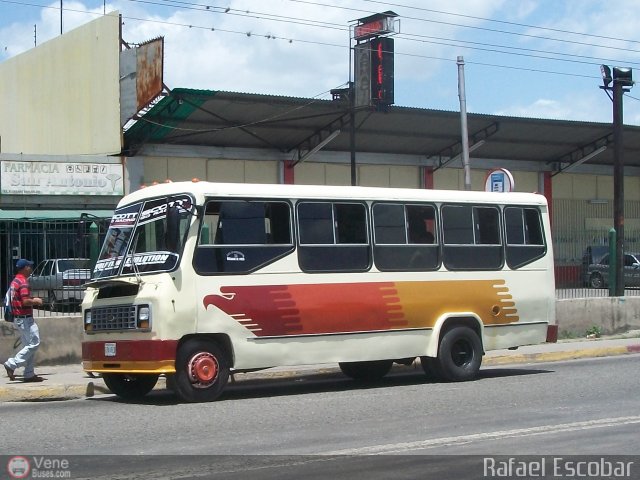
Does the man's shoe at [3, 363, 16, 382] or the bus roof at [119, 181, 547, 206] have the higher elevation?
the bus roof at [119, 181, 547, 206]

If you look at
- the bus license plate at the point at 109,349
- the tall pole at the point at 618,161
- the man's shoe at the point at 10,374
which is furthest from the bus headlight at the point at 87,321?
the tall pole at the point at 618,161

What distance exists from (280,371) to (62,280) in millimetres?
4194

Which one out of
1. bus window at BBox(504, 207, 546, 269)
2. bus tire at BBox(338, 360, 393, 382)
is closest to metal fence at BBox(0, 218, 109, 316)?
bus tire at BBox(338, 360, 393, 382)

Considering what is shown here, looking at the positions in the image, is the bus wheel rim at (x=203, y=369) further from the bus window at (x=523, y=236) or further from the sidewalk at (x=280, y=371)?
the bus window at (x=523, y=236)

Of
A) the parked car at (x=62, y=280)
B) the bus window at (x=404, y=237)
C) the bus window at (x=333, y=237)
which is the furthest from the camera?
the parked car at (x=62, y=280)

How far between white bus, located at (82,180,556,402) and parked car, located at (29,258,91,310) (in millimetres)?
3506

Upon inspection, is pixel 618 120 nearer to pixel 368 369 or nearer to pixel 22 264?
pixel 368 369

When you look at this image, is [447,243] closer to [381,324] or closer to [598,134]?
[381,324]

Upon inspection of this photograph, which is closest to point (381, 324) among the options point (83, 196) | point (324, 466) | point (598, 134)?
point (324, 466)

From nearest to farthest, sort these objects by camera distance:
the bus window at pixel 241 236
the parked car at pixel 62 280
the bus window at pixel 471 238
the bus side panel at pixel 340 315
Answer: the bus window at pixel 241 236 → the bus side panel at pixel 340 315 → the bus window at pixel 471 238 → the parked car at pixel 62 280

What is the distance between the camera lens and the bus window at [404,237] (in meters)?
14.2

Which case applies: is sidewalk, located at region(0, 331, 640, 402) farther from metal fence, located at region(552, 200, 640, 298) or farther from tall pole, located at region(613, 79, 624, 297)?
tall pole, located at region(613, 79, 624, 297)

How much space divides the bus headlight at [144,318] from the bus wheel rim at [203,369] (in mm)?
725

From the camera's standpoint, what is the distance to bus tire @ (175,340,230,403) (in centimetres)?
1247
